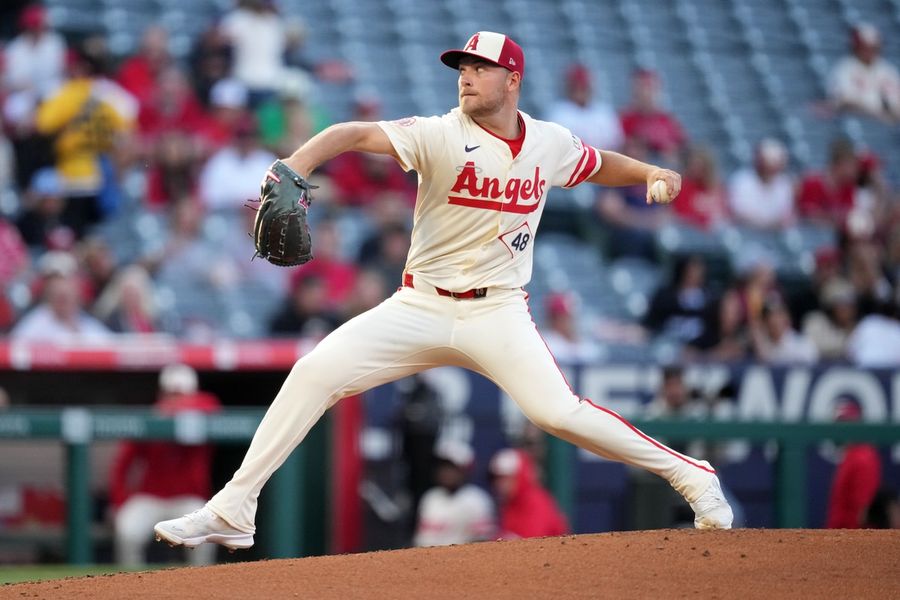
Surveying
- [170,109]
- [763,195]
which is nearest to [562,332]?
[170,109]

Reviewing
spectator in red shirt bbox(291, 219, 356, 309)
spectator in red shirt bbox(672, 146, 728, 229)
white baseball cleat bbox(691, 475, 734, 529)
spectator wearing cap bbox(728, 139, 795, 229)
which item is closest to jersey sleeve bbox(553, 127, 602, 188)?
white baseball cleat bbox(691, 475, 734, 529)

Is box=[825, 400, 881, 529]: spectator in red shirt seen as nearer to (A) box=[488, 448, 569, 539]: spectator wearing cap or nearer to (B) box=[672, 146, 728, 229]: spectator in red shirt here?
(A) box=[488, 448, 569, 539]: spectator wearing cap

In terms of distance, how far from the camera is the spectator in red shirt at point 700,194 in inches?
460

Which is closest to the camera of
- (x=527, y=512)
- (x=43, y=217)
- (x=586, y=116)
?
(x=527, y=512)

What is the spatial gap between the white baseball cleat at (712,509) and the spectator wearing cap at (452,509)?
2.88 metres

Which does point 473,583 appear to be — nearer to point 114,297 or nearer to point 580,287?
point 114,297

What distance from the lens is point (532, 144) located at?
5.12 m

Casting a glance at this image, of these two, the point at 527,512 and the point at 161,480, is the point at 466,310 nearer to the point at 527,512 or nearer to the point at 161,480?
the point at 527,512

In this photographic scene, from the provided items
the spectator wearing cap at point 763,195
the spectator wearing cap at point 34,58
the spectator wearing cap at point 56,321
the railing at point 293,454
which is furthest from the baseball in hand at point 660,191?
the spectator wearing cap at point 763,195

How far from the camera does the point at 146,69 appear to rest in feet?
34.9

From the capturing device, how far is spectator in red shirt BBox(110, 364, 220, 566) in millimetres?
7816

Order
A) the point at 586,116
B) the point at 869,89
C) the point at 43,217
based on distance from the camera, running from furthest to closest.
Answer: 1. the point at 869,89
2. the point at 586,116
3. the point at 43,217

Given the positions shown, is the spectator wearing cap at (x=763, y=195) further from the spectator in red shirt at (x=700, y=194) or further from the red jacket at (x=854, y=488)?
the red jacket at (x=854, y=488)

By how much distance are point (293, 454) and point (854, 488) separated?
3.24 meters
